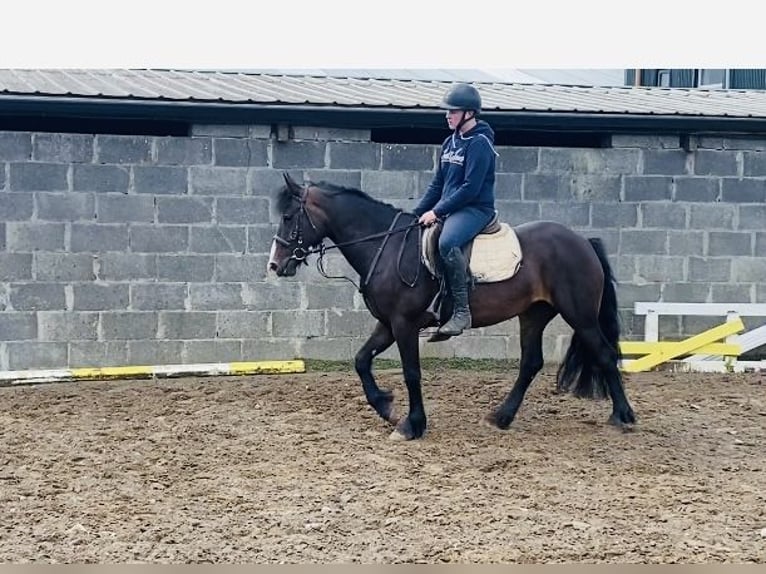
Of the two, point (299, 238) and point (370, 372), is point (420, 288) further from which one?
point (299, 238)

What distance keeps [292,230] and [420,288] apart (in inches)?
37.7

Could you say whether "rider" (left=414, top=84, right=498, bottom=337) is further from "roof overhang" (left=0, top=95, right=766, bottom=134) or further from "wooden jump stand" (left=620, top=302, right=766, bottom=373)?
"wooden jump stand" (left=620, top=302, right=766, bottom=373)

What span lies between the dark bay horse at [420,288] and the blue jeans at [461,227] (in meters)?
0.31

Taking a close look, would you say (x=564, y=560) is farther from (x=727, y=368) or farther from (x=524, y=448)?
(x=727, y=368)

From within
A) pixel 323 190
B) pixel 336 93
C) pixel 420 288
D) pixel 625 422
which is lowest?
pixel 625 422

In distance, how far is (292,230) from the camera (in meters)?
6.85

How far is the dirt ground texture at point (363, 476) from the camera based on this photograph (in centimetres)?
473

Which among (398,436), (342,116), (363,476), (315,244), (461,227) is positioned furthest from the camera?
(342,116)

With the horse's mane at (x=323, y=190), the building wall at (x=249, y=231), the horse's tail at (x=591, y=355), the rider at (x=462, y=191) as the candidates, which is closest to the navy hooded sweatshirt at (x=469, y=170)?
the rider at (x=462, y=191)

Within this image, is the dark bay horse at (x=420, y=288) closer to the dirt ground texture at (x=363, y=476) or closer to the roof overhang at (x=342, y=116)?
the dirt ground texture at (x=363, y=476)

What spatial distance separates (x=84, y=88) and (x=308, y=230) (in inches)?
137

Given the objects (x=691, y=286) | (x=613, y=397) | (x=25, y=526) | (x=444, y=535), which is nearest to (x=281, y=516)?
(x=444, y=535)

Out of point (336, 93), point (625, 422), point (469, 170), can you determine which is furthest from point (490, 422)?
point (336, 93)

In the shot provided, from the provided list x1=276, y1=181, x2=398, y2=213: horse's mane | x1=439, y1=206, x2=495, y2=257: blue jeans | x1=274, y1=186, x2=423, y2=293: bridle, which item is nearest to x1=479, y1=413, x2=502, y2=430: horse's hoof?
x1=274, y1=186, x2=423, y2=293: bridle
